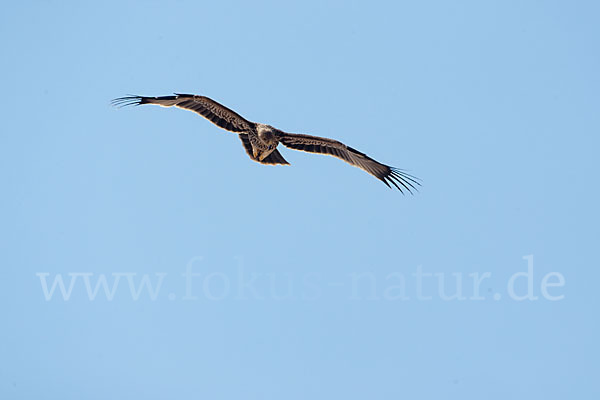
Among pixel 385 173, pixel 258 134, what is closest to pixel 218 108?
pixel 258 134

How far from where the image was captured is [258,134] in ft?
63.7

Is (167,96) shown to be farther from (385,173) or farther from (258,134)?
(385,173)

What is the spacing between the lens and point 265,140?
63.1ft

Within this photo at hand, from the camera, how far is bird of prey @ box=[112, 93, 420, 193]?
1925 cm

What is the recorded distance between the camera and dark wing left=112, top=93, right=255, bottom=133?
62.7 ft

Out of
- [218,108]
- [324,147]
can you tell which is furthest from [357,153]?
[218,108]

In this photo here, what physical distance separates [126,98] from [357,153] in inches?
260

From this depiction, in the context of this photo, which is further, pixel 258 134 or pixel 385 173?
pixel 385 173

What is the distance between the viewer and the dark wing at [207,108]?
19.1 metres

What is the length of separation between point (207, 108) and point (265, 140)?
6.22ft

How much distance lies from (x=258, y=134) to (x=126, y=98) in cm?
363

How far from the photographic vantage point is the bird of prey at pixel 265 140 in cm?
1925

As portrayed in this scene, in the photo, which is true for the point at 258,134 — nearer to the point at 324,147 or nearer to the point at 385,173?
the point at 324,147

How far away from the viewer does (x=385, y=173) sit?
2091 cm
